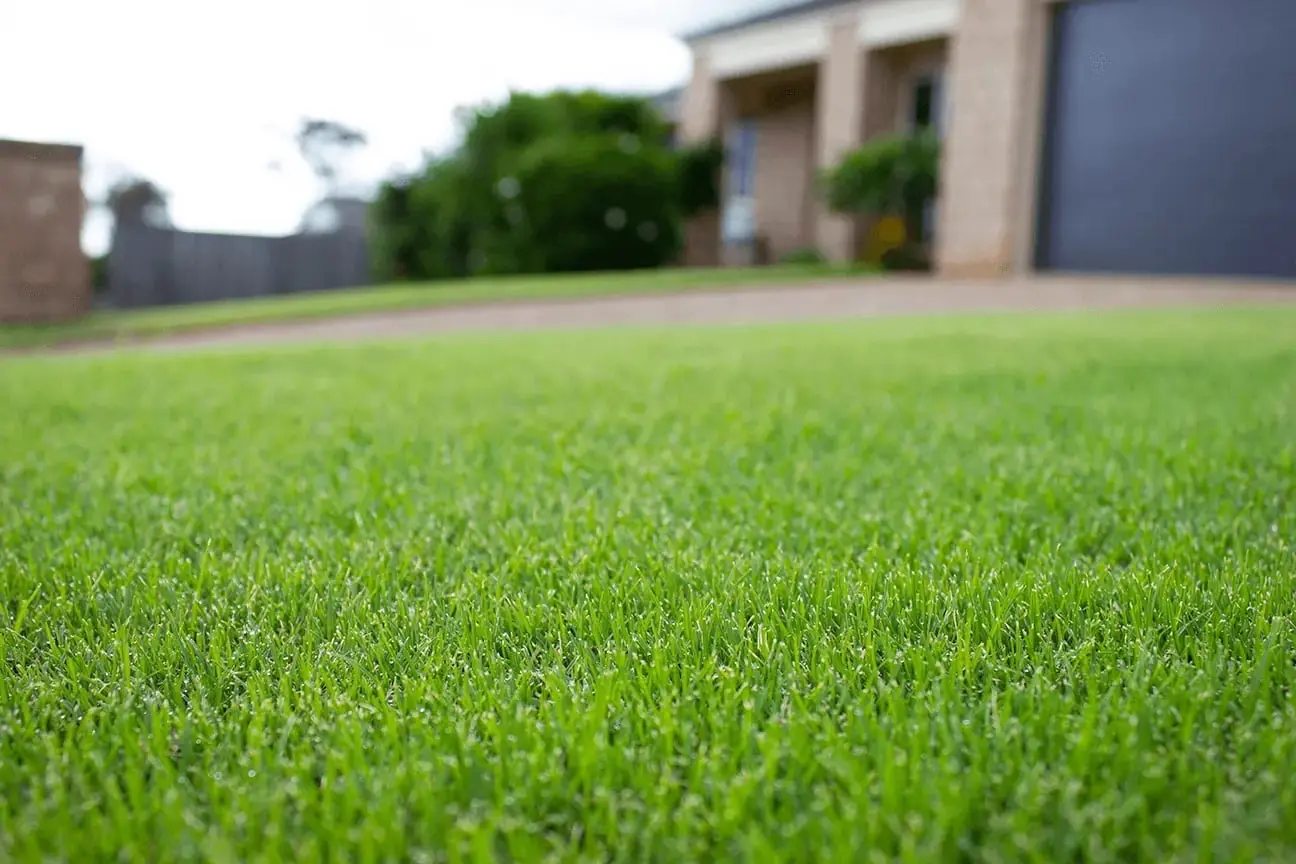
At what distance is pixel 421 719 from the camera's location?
4.22 ft

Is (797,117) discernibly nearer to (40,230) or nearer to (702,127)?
(702,127)

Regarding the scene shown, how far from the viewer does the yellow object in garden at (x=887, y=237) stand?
642 inches

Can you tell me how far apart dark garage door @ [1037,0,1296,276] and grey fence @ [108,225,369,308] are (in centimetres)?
1366

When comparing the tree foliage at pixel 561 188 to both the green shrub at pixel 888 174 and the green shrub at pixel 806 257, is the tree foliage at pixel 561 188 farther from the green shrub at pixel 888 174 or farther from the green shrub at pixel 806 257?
the green shrub at pixel 888 174

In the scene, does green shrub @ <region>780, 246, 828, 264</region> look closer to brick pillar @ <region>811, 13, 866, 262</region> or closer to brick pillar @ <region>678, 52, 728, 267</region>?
brick pillar @ <region>811, 13, 866, 262</region>

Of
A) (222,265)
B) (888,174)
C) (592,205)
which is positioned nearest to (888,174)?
(888,174)

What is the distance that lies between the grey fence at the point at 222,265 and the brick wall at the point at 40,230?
5296 millimetres

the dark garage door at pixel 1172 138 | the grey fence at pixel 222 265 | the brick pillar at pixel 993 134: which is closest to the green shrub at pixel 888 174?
the brick pillar at pixel 993 134

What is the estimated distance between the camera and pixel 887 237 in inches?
647

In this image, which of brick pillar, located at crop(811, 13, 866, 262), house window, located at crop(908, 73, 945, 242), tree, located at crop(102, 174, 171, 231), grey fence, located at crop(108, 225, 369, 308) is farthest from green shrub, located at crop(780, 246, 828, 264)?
tree, located at crop(102, 174, 171, 231)

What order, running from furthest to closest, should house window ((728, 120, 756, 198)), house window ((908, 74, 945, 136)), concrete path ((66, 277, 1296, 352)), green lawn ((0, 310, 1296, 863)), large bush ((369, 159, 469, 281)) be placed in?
house window ((728, 120, 756, 198)) < large bush ((369, 159, 469, 281)) < house window ((908, 74, 945, 136)) < concrete path ((66, 277, 1296, 352)) < green lawn ((0, 310, 1296, 863))

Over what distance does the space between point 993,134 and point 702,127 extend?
279 inches

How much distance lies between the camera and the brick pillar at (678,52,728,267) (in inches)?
760

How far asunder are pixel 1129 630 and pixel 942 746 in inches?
19.2
